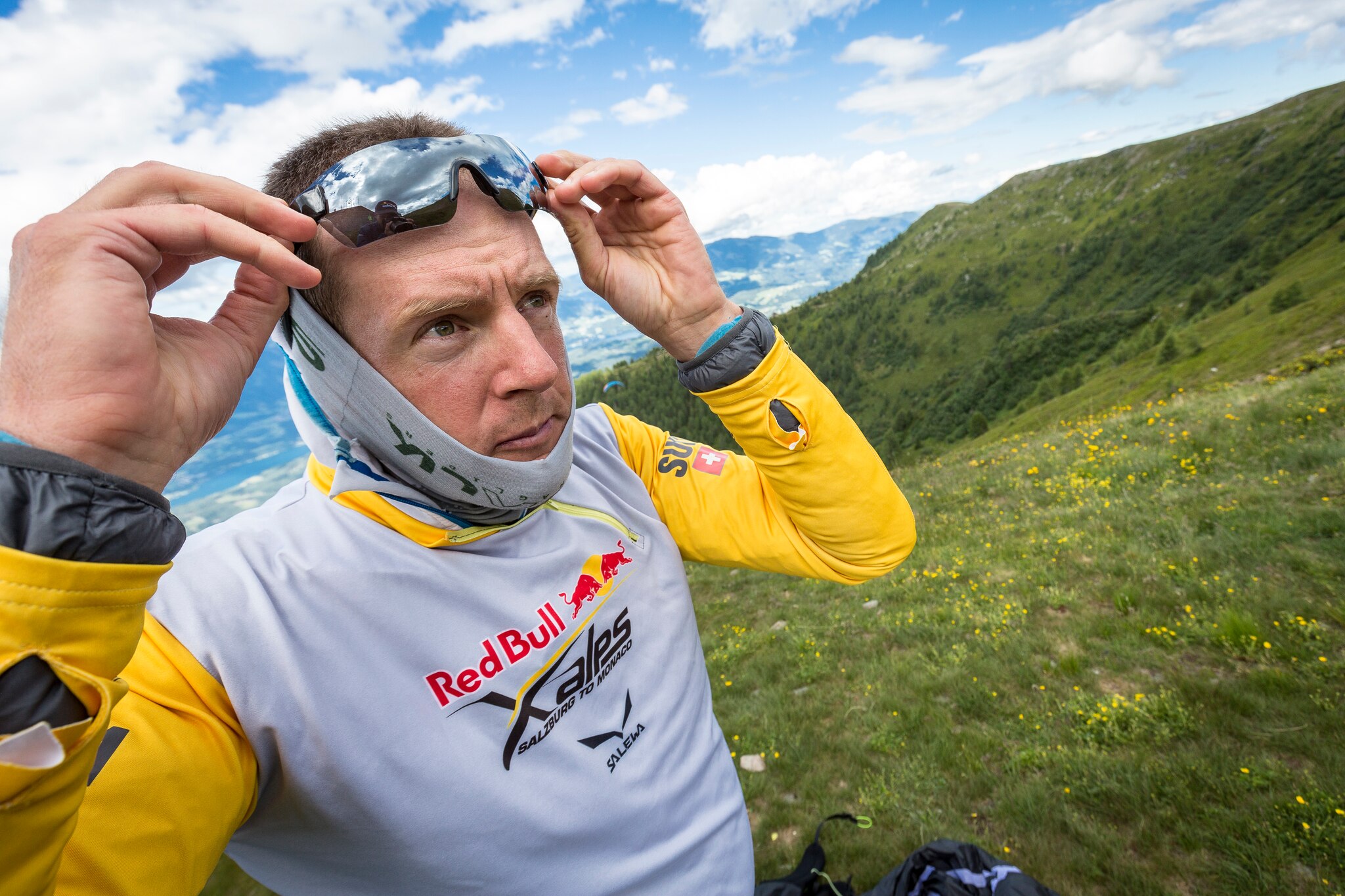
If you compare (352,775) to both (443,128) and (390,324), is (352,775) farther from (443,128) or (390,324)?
(443,128)

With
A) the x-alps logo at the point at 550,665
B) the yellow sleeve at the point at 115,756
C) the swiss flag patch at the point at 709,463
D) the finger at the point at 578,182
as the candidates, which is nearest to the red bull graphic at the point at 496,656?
the x-alps logo at the point at 550,665

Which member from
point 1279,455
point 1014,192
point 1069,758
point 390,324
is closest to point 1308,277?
point 1279,455

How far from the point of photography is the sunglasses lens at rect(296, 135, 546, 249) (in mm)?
2000

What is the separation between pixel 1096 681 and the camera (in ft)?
18.5

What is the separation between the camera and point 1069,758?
4820mm

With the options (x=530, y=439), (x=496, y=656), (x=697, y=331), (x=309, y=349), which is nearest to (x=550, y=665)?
(x=496, y=656)

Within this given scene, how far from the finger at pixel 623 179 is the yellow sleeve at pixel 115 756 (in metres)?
2.06

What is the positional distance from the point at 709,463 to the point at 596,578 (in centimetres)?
111

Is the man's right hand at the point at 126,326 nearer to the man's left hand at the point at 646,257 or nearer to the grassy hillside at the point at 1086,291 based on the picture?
the man's left hand at the point at 646,257

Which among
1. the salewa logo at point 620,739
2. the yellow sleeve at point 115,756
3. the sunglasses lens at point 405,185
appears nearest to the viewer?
the yellow sleeve at point 115,756

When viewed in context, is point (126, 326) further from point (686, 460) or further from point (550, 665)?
point (686, 460)

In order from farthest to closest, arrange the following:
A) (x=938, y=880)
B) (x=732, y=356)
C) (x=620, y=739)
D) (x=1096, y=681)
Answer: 1. (x=1096, y=681)
2. (x=938, y=880)
3. (x=732, y=356)
4. (x=620, y=739)

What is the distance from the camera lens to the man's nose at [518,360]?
2.03m

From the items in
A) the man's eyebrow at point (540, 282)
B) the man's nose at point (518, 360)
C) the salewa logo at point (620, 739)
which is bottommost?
the salewa logo at point (620, 739)
